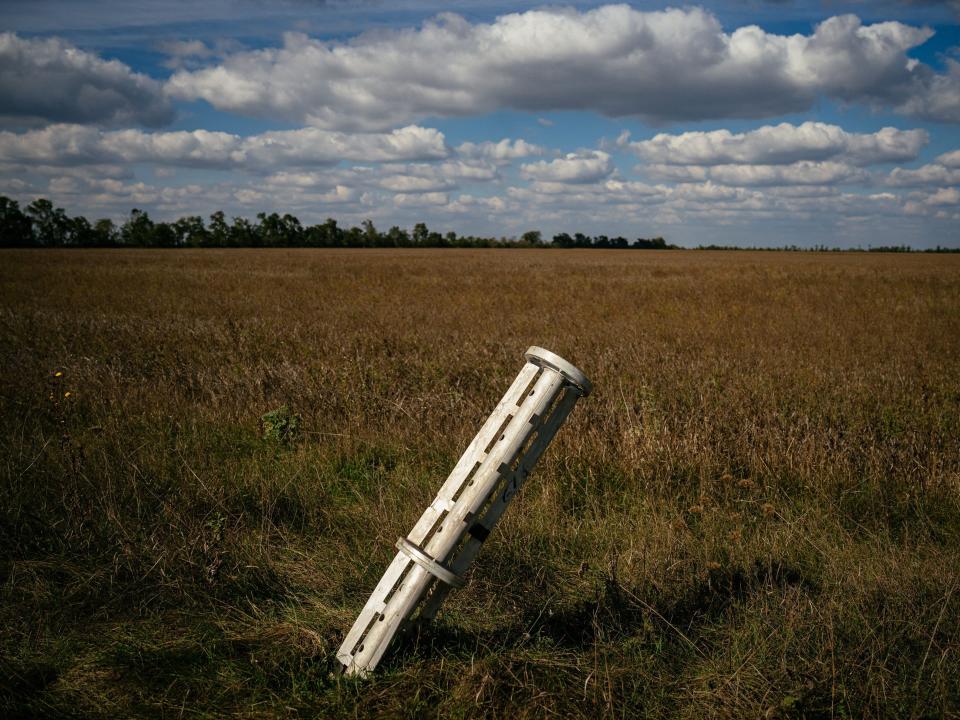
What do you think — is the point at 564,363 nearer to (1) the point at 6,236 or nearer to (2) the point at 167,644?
(2) the point at 167,644

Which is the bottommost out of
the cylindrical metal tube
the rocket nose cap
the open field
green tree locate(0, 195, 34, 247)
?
the open field

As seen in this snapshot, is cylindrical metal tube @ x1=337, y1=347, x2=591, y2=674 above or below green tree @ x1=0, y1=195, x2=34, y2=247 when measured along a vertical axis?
below

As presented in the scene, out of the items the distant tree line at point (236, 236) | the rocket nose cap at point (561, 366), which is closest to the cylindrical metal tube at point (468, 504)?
the rocket nose cap at point (561, 366)

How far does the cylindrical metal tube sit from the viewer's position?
7.30ft

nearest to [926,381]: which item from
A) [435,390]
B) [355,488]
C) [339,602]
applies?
[435,390]

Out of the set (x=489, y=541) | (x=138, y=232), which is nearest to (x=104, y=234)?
(x=138, y=232)

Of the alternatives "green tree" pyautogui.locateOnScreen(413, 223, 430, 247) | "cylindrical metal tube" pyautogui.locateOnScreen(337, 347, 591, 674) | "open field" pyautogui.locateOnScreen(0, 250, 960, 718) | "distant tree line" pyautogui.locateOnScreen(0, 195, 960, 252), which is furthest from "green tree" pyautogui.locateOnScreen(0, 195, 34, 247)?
"cylindrical metal tube" pyautogui.locateOnScreen(337, 347, 591, 674)

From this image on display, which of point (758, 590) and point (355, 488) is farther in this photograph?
point (355, 488)

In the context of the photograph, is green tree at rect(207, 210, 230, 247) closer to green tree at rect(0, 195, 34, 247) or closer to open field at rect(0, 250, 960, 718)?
green tree at rect(0, 195, 34, 247)

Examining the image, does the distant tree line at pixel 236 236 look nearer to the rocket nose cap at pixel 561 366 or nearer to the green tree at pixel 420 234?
the green tree at pixel 420 234

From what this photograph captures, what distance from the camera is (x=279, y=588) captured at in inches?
121

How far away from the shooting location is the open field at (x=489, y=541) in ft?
7.78

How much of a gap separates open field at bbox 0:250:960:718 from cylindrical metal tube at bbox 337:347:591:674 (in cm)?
22

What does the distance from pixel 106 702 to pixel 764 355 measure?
8389mm
